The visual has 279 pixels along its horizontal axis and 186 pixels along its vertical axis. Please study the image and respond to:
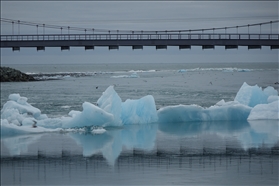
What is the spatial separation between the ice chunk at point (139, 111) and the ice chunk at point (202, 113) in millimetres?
586

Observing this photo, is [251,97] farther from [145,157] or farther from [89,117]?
Result: [145,157]

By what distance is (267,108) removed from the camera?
30.9 metres

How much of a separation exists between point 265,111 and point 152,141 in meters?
10.4

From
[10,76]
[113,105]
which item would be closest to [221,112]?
Result: [113,105]

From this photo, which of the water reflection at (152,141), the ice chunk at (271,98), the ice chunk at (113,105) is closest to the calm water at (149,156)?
the water reflection at (152,141)

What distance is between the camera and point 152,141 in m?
22.8

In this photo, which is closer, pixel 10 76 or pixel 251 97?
pixel 251 97

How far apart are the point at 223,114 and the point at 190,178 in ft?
49.8

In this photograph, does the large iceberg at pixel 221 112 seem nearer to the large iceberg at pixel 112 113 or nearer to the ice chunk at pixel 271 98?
the ice chunk at pixel 271 98

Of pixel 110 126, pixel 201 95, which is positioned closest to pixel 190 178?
pixel 110 126

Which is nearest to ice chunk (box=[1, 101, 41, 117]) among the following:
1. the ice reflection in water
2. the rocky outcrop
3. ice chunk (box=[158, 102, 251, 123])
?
the ice reflection in water

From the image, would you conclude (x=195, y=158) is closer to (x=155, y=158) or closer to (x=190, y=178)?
(x=155, y=158)

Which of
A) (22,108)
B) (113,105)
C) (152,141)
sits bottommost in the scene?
(152,141)

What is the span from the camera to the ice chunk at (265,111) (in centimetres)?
3040
